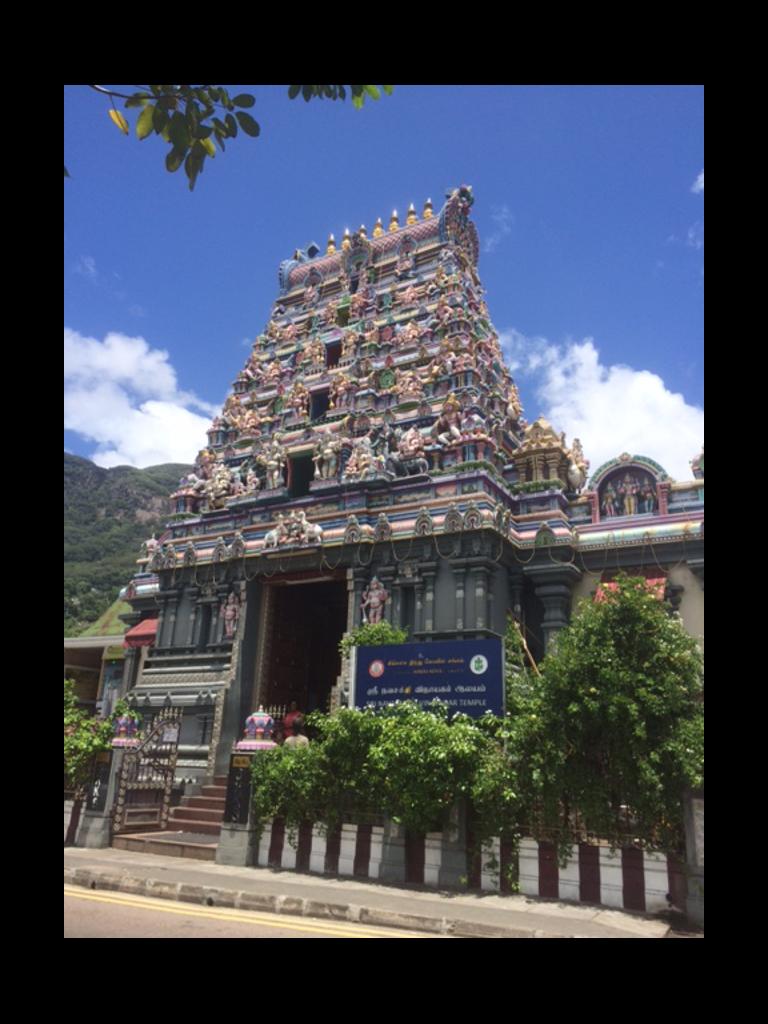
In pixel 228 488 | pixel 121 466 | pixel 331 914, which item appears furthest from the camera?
pixel 121 466

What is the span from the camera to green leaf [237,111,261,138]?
17.9 ft

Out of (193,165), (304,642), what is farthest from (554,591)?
(193,165)

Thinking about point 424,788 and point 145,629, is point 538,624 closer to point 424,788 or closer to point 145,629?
point 424,788

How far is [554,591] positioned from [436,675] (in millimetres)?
6872

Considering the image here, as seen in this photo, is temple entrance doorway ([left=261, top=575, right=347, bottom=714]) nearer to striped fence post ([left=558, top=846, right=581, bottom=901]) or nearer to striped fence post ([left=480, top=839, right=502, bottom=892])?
striped fence post ([left=480, top=839, right=502, bottom=892])

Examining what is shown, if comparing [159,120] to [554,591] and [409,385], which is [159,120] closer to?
[554,591]

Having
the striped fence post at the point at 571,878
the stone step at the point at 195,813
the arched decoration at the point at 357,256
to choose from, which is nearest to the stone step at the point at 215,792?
the stone step at the point at 195,813

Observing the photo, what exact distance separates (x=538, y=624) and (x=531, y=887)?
32.2 feet

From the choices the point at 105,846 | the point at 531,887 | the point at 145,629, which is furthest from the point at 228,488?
the point at 531,887

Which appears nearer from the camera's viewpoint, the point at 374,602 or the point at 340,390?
the point at 374,602

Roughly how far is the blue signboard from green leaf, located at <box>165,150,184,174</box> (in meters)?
9.54

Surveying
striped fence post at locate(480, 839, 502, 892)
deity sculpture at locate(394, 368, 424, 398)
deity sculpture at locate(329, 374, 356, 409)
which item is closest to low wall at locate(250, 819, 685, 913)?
striped fence post at locate(480, 839, 502, 892)

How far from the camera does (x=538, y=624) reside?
2023cm

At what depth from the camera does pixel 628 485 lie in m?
20.2
